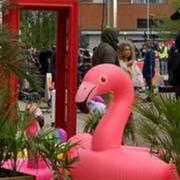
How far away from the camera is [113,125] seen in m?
6.54

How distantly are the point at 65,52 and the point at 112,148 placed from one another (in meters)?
3.68

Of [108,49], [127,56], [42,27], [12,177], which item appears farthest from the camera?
[42,27]

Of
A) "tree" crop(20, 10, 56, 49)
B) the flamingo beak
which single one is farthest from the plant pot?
"tree" crop(20, 10, 56, 49)

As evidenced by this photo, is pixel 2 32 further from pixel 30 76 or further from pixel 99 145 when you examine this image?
pixel 99 145

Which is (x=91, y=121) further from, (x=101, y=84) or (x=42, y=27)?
(x=42, y=27)

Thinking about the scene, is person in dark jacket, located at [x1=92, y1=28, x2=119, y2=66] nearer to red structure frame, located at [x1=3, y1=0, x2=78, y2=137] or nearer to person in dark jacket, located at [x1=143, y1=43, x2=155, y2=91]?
red structure frame, located at [x1=3, y1=0, x2=78, y2=137]

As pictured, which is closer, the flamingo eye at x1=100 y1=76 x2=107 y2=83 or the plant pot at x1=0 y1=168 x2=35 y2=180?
the plant pot at x1=0 y1=168 x2=35 y2=180

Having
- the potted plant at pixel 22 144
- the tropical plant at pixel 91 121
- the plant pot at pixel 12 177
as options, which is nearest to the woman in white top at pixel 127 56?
the tropical plant at pixel 91 121

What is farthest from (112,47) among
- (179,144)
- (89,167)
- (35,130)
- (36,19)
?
(36,19)

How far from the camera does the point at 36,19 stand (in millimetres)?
16688

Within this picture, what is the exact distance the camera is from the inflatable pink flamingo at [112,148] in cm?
589

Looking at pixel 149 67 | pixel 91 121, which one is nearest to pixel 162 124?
pixel 91 121

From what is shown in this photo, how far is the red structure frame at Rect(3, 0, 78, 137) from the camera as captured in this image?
9.28m

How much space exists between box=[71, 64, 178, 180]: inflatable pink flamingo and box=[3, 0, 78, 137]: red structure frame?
2497 mm
